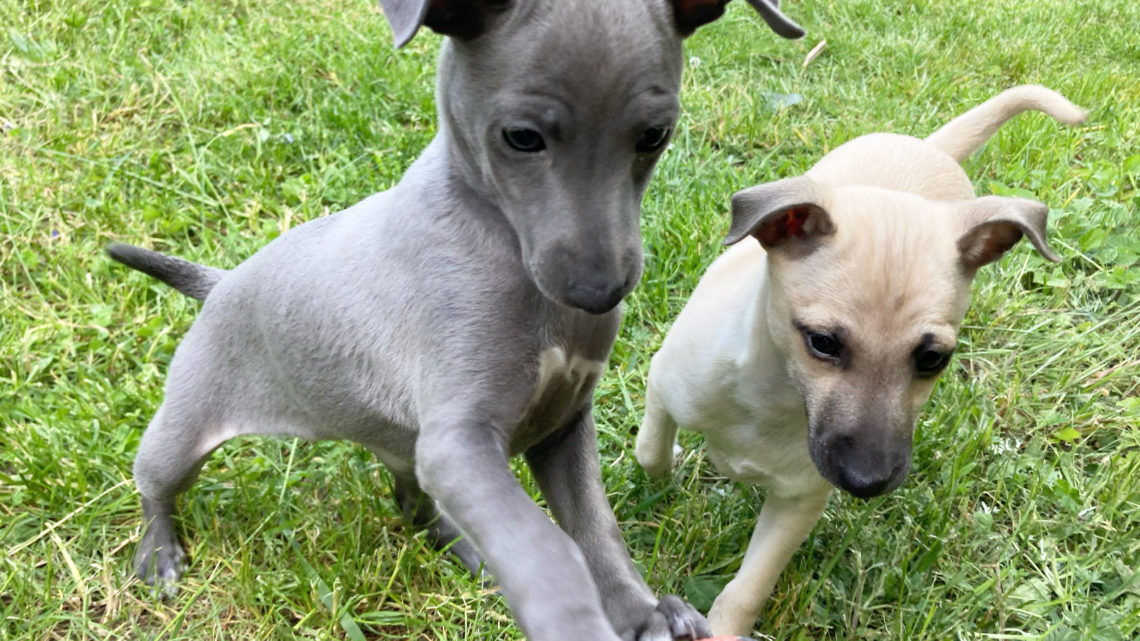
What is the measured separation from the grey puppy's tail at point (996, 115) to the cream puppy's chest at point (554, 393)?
6.98 feet

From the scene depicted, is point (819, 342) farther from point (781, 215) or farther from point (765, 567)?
point (765, 567)

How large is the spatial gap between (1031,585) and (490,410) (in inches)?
84.0

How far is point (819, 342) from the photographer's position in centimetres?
256

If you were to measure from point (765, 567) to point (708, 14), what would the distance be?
1.63 metres

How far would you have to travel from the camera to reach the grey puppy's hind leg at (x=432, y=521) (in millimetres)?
3193

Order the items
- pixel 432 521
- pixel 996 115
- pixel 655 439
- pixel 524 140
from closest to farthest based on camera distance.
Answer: pixel 524 140, pixel 432 521, pixel 655 439, pixel 996 115

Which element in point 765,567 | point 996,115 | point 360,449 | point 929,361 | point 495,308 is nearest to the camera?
point 495,308

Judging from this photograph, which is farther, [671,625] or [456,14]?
[671,625]

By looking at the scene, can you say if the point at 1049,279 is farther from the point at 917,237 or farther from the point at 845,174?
the point at 917,237

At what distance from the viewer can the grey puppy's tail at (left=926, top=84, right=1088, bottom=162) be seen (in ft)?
11.6

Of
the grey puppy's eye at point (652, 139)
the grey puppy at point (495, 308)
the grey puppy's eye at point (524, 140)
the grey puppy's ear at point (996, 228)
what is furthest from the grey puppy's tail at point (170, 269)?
the grey puppy's ear at point (996, 228)

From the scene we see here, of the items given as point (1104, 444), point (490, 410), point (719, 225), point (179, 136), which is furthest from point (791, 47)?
point (490, 410)

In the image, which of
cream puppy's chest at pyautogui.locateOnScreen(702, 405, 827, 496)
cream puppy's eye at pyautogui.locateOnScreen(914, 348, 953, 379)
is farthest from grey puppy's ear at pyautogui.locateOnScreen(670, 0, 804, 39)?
cream puppy's chest at pyautogui.locateOnScreen(702, 405, 827, 496)

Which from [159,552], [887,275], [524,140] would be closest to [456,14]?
[524,140]
